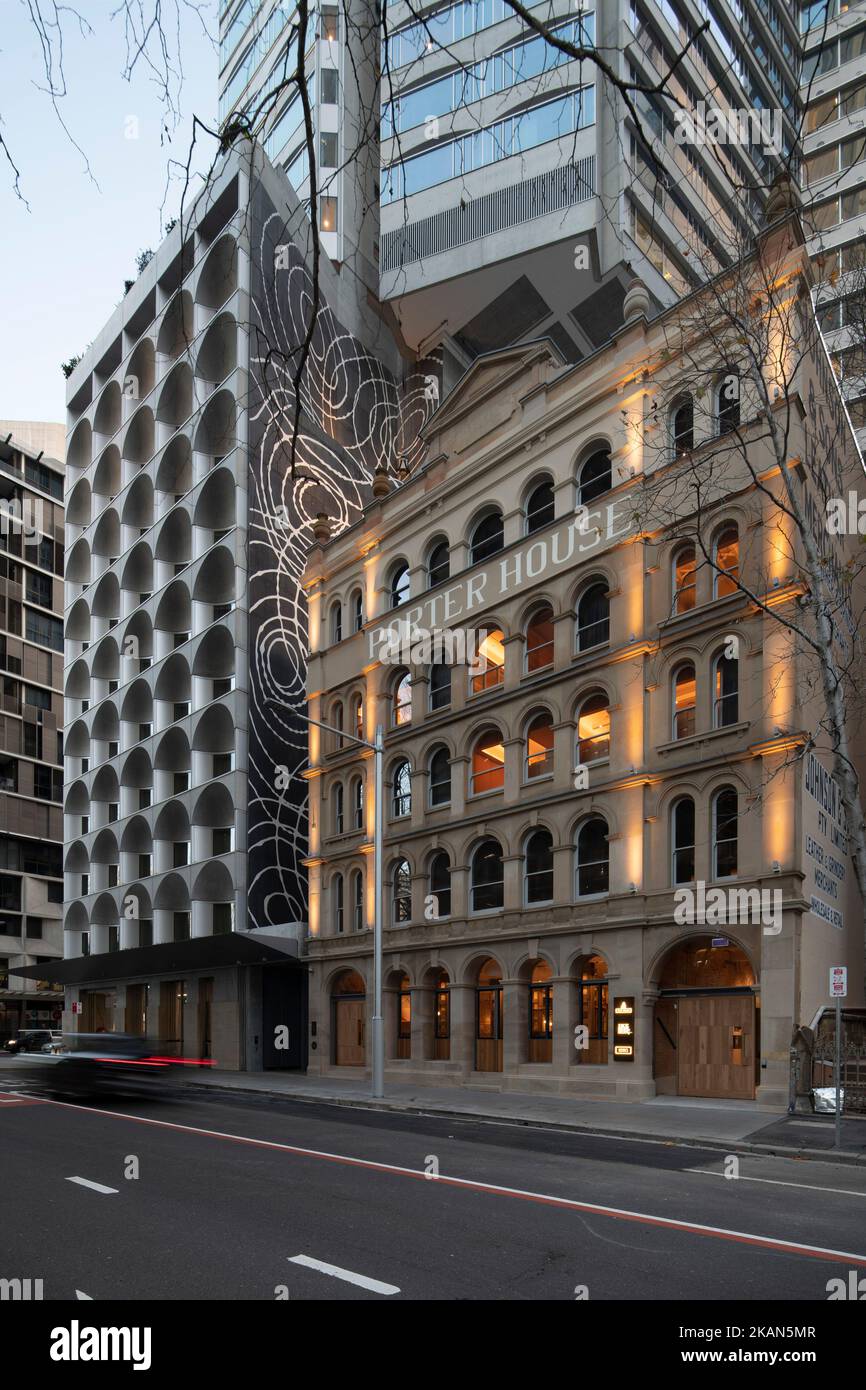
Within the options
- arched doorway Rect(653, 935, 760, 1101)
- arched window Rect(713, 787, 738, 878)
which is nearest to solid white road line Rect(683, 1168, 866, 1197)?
arched doorway Rect(653, 935, 760, 1101)

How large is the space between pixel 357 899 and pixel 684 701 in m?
14.5

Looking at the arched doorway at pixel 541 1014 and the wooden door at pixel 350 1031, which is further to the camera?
the wooden door at pixel 350 1031

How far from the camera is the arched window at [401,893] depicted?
110ft

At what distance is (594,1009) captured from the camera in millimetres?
26453

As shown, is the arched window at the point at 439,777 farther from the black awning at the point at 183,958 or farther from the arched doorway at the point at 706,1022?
the arched doorway at the point at 706,1022

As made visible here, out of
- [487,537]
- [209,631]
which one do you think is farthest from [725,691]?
[209,631]

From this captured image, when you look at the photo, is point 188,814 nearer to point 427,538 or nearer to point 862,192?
point 427,538

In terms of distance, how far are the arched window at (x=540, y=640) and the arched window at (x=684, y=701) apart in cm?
429

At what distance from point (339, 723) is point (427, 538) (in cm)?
752

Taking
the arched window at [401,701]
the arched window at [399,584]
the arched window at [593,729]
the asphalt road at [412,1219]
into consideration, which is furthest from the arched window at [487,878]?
the asphalt road at [412,1219]

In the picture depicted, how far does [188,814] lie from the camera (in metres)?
44.8

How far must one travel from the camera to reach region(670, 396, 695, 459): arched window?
26250 mm

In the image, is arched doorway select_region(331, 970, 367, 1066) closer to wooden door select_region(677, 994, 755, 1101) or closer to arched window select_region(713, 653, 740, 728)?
wooden door select_region(677, 994, 755, 1101)

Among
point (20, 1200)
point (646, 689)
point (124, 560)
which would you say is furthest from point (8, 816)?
point (20, 1200)
